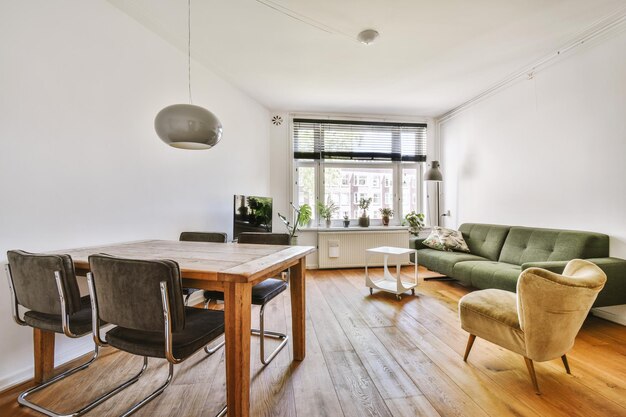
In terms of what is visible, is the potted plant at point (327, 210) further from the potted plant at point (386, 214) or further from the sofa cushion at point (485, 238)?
the sofa cushion at point (485, 238)

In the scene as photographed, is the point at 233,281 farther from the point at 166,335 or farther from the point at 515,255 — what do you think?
the point at 515,255

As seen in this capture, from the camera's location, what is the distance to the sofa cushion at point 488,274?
2799 mm

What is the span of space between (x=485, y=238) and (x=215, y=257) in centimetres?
372

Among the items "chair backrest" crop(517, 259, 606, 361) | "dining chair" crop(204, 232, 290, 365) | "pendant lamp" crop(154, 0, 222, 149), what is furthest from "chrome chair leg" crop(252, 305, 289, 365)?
"chair backrest" crop(517, 259, 606, 361)

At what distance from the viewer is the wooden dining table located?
132cm

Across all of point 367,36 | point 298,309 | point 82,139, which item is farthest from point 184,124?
point 367,36

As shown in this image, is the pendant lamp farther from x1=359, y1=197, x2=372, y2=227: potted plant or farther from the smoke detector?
x1=359, y1=197, x2=372, y2=227: potted plant

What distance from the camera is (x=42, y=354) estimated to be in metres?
1.76

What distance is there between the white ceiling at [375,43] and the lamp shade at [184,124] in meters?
1.33

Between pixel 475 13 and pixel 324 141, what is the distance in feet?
9.72

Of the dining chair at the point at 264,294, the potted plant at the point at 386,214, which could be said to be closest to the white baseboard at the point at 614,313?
the potted plant at the point at 386,214

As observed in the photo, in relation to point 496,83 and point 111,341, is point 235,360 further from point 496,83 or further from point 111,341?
point 496,83

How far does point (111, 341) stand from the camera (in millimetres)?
1366

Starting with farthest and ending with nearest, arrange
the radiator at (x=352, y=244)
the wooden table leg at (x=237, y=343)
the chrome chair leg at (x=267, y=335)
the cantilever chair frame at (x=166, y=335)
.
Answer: the radiator at (x=352, y=244) < the chrome chair leg at (x=267, y=335) < the wooden table leg at (x=237, y=343) < the cantilever chair frame at (x=166, y=335)
